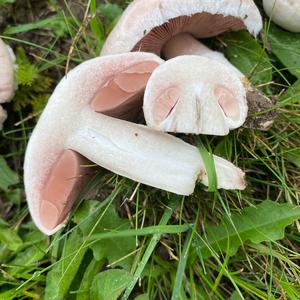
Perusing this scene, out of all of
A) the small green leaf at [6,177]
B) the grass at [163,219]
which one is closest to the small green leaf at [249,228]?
the grass at [163,219]

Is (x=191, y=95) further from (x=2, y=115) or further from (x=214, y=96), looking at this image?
(x=2, y=115)

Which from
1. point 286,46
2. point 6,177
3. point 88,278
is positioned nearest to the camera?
point 88,278

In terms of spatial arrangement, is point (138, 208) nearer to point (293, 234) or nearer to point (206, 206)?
point (206, 206)

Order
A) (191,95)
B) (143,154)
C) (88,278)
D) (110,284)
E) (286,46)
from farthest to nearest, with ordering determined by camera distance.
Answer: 1. (286,46)
2. (88,278)
3. (110,284)
4. (143,154)
5. (191,95)

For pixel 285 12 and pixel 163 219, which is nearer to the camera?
pixel 163 219

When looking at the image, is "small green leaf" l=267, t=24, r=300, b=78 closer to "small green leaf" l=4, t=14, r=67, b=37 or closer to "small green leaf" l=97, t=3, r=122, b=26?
"small green leaf" l=97, t=3, r=122, b=26

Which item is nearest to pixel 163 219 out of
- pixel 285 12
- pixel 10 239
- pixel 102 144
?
pixel 102 144
